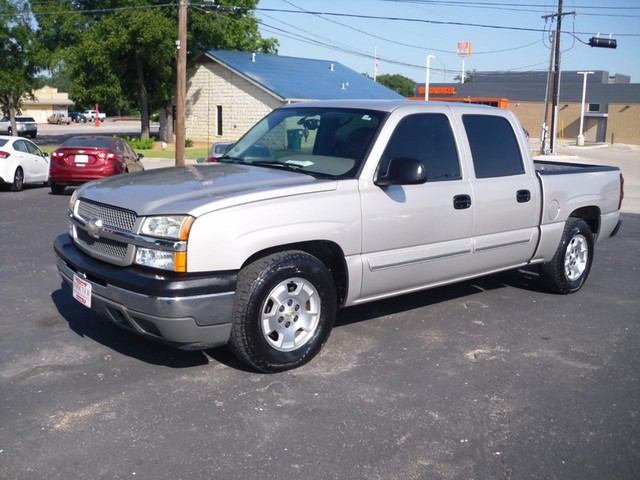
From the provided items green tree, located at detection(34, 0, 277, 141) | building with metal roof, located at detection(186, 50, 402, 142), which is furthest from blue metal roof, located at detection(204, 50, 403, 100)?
green tree, located at detection(34, 0, 277, 141)

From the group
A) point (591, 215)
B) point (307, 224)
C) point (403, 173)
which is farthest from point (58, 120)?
point (307, 224)

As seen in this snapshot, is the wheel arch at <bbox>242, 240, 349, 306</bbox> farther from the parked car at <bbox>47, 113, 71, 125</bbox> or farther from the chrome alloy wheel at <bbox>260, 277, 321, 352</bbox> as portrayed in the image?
the parked car at <bbox>47, 113, 71, 125</bbox>

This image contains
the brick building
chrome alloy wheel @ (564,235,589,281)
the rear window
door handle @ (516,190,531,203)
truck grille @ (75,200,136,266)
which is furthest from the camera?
the brick building

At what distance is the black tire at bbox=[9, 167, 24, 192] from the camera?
1686 cm

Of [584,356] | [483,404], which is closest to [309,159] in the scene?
[483,404]

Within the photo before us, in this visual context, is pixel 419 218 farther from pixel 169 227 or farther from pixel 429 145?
pixel 169 227

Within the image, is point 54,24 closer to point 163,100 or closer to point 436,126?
point 163,100

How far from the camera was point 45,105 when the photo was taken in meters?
91.6

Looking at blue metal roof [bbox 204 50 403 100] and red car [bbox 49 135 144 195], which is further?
blue metal roof [bbox 204 50 403 100]

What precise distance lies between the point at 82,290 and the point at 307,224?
1.65m

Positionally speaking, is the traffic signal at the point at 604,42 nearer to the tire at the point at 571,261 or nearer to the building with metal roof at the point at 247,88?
the building with metal roof at the point at 247,88

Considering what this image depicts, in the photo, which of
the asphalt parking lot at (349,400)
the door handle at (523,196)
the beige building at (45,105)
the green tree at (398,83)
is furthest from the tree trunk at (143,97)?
the green tree at (398,83)

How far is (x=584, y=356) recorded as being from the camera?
5723 millimetres

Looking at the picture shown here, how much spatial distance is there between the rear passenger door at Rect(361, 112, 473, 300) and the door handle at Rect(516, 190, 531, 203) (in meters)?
0.71
